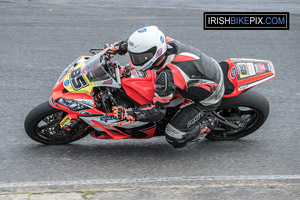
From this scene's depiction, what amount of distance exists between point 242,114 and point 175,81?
1255mm

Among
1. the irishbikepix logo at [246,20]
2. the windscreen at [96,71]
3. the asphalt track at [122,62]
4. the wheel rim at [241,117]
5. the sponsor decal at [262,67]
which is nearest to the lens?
the windscreen at [96,71]

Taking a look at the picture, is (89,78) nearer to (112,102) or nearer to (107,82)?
(107,82)

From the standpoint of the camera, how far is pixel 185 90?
196 inches

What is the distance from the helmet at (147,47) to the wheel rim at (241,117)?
4.36 feet

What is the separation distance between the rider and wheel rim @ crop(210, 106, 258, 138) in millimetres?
445

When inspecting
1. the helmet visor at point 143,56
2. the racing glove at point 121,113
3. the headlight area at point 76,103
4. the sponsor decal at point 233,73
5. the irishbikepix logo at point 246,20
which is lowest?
the racing glove at point 121,113

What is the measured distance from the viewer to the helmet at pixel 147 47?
467 cm

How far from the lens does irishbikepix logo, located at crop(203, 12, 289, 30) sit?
10.3 meters

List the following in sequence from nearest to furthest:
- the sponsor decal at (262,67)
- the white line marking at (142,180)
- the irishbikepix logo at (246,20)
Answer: the white line marking at (142,180) → the sponsor decal at (262,67) → the irishbikepix logo at (246,20)

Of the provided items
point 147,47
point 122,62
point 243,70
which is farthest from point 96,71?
point 122,62

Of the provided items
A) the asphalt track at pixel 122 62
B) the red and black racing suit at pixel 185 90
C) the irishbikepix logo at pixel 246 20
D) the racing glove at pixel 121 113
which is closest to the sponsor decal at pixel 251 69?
the red and black racing suit at pixel 185 90

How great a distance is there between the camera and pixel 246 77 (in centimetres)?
530

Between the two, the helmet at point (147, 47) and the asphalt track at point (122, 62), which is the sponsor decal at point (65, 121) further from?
the helmet at point (147, 47)

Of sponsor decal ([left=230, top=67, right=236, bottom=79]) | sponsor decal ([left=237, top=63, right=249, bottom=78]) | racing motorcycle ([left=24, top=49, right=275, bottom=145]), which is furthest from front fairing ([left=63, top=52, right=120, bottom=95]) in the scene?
sponsor decal ([left=237, top=63, right=249, bottom=78])
